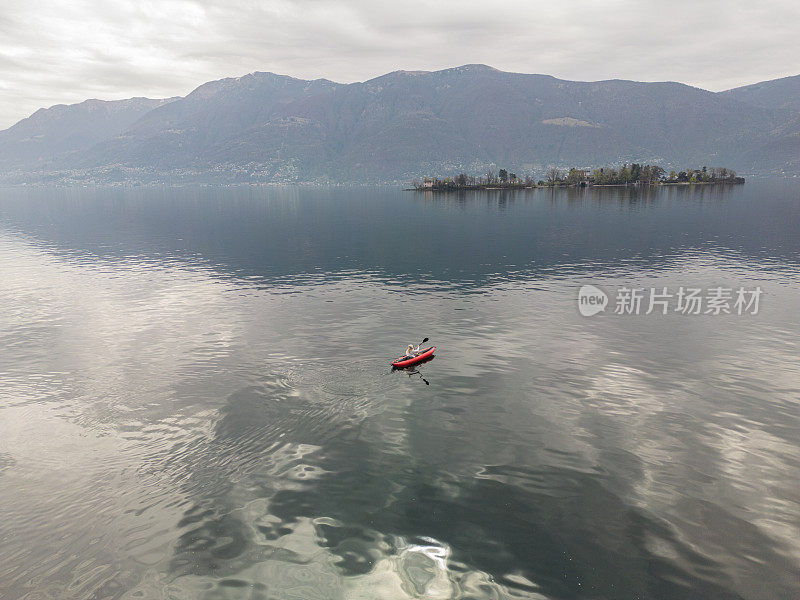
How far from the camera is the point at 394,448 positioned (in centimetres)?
2828

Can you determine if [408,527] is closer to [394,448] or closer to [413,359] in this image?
[394,448]

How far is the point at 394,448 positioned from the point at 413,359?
1266 centimetres

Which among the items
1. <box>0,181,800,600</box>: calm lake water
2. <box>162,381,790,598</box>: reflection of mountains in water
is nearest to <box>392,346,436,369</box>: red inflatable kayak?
<box>0,181,800,600</box>: calm lake water

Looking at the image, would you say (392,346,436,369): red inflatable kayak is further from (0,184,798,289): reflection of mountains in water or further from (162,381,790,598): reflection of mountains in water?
(0,184,798,289): reflection of mountains in water

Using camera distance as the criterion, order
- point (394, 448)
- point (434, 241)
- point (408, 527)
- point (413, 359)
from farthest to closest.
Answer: point (434, 241) < point (413, 359) < point (394, 448) < point (408, 527)

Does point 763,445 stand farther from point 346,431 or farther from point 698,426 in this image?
point 346,431

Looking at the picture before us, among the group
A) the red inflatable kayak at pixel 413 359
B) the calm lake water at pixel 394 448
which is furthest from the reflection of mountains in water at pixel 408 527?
the red inflatable kayak at pixel 413 359

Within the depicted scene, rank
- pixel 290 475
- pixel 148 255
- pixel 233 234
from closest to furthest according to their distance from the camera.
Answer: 1. pixel 290 475
2. pixel 148 255
3. pixel 233 234

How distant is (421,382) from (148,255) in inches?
3949

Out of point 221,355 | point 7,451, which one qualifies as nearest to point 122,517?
point 7,451

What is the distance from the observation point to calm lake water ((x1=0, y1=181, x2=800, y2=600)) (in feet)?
63.0

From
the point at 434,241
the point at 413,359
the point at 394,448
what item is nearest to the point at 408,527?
the point at 394,448

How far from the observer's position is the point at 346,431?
98.8 ft

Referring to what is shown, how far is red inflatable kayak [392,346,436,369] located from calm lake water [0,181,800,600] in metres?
1.12
